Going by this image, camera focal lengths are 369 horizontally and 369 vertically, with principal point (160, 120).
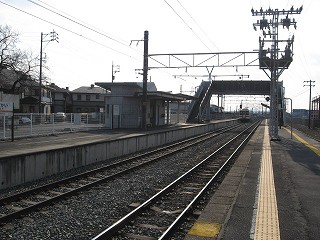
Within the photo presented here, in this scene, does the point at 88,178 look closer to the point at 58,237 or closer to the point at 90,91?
the point at 58,237

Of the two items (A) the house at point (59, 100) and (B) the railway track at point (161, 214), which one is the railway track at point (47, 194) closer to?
(B) the railway track at point (161, 214)

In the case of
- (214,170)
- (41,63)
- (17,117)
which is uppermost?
(41,63)

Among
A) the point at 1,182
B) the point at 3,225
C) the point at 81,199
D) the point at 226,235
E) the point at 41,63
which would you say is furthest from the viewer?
the point at 41,63

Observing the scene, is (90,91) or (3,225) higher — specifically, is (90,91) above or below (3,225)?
above

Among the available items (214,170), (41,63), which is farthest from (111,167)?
(41,63)

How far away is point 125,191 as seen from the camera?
10156 mm

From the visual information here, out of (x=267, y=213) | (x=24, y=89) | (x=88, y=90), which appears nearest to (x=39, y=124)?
(x=267, y=213)

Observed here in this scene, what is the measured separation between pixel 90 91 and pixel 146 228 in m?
81.1

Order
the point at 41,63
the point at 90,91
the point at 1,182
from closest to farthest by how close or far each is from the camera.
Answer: the point at 1,182, the point at 41,63, the point at 90,91

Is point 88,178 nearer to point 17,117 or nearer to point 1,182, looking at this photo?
point 1,182

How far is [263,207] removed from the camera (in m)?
7.91

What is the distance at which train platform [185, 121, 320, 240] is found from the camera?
6.36 m

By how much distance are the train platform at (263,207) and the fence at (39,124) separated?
13.7 metres

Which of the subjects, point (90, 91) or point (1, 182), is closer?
point (1, 182)
